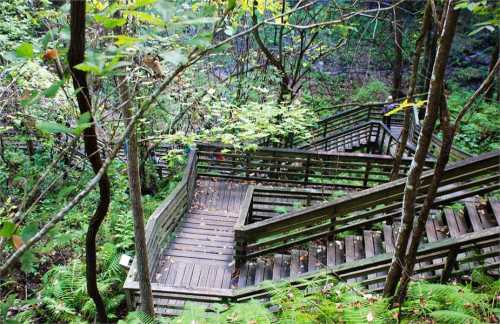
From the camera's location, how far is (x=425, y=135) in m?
2.99

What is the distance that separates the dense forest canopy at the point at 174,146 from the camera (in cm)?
142

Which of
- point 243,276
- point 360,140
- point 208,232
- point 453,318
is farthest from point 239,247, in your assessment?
point 360,140

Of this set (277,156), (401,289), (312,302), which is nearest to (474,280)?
(401,289)

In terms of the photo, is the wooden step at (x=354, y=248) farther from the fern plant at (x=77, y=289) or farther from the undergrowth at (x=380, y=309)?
the fern plant at (x=77, y=289)

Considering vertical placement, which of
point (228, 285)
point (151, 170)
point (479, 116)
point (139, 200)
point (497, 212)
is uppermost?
point (479, 116)

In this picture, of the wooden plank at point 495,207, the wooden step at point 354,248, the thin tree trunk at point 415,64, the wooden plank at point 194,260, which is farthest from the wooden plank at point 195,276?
the wooden plank at point 495,207

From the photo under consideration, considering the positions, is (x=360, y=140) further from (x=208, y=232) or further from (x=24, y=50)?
(x=24, y=50)

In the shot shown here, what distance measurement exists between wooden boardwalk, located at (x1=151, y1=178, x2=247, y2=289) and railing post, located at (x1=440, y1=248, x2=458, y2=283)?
130 inches

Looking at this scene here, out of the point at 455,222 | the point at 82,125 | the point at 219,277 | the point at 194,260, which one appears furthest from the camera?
the point at 194,260

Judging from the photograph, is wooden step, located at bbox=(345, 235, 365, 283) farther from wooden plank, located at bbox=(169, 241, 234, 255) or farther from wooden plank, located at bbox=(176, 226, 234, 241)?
wooden plank, located at bbox=(176, 226, 234, 241)

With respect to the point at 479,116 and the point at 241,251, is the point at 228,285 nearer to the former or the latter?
the point at 241,251

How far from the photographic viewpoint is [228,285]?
632 centimetres

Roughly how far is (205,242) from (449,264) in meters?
4.54

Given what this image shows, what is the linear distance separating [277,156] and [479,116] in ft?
34.1
